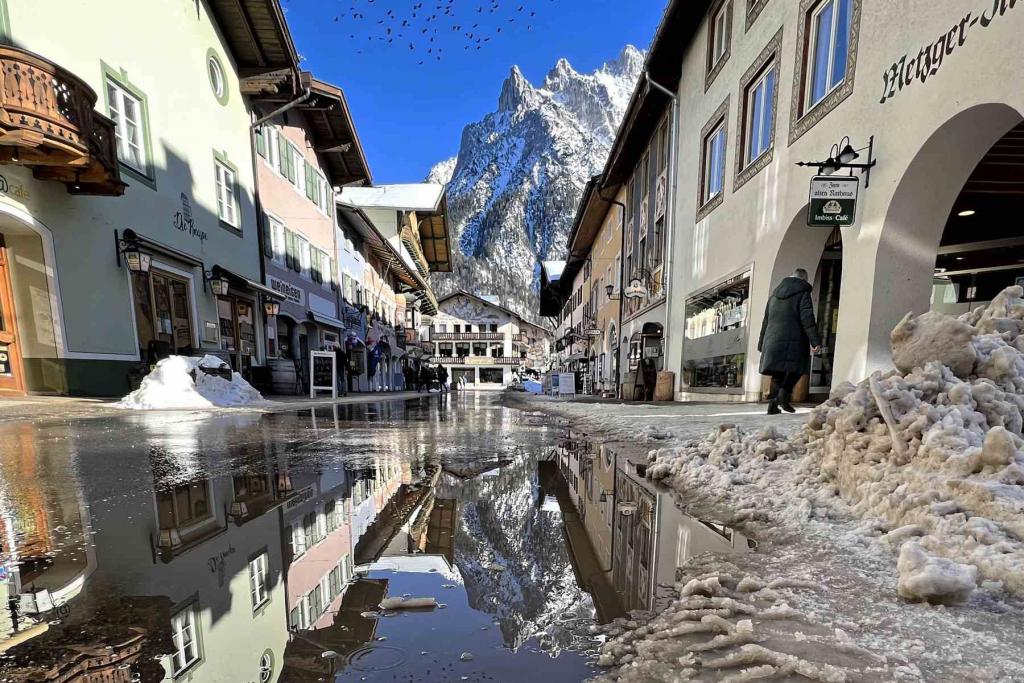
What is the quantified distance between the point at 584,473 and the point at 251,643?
2.15 metres

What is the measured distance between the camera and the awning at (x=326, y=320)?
1491 centimetres

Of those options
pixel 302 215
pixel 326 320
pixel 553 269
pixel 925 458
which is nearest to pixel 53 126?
pixel 302 215

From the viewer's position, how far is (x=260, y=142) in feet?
41.2

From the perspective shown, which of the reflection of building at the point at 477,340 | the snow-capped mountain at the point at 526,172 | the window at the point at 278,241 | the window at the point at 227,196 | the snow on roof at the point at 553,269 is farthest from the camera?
the snow-capped mountain at the point at 526,172

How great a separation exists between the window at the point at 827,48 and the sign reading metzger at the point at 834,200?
1.56 metres

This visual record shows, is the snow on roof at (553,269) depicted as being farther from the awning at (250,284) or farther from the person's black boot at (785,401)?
the person's black boot at (785,401)

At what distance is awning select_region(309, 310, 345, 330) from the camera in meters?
14.9

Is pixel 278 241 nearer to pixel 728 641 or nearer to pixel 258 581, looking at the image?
pixel 258 581

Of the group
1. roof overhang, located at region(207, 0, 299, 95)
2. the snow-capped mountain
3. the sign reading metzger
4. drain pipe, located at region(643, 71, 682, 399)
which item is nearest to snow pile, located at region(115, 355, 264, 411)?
roof overhang, located at region(207, 0, 299, 95)

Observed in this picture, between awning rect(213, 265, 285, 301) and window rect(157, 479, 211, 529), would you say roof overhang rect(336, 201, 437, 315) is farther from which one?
window rect(157, 479, 211, 529)

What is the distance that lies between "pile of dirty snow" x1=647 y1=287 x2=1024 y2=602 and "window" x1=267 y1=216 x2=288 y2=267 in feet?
45.5

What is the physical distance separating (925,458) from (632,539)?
122 cm

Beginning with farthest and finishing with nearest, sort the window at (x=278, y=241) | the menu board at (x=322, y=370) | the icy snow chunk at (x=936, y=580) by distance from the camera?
the window at (x=278, y=241)
the menu board at (x=322, y=370)
the icy snow chunk at (x=936, y=580)

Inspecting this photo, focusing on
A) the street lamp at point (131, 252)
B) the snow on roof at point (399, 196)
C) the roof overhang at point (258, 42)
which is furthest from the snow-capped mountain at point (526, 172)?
the street lamp at point (131, 252)
